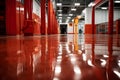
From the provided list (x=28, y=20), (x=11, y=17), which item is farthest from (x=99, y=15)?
(x=28, y=20)

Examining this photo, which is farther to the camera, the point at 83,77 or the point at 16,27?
the point at 16,27

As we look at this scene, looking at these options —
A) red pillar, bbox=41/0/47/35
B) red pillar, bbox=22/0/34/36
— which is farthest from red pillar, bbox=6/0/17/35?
red pillar, bbox=41/0/47/35

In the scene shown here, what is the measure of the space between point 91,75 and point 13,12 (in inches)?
458

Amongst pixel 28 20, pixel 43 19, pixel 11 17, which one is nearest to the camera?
pixel 28 20

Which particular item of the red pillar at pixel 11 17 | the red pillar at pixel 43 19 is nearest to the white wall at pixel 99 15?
the red pillar at pixel 43 19

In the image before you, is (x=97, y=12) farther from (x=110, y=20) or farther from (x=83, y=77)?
(x=83, y=77)

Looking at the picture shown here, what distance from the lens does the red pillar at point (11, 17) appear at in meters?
11.8

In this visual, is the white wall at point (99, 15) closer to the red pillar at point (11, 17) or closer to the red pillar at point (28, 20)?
the red pillar at point (11, 17)

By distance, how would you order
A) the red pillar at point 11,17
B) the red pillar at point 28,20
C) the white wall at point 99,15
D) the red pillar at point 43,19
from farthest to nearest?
the white wall at point 99,15 < the red pillar at point 43,19 < the red pillar at point 11,17 < the red pillar at point 28,20

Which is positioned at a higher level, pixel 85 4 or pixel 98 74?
pixel 85 4

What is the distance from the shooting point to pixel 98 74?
0.92m

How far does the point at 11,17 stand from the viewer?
12.0 meters

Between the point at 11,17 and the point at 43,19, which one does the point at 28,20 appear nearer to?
the point at 11,17

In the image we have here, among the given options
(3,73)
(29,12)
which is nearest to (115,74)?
(3,73)
